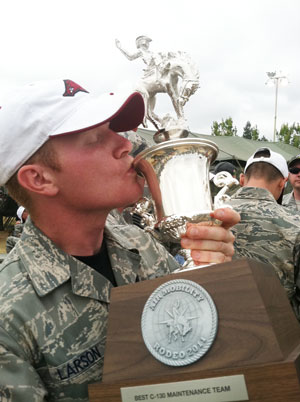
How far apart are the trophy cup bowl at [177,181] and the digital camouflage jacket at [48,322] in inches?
11.1

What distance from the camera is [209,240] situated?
146cm

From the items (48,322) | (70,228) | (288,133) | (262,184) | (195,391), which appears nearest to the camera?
(195,391)

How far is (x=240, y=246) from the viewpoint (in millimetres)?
3213

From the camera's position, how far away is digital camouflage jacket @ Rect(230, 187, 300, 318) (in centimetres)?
316

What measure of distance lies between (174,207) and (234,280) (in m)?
0.40

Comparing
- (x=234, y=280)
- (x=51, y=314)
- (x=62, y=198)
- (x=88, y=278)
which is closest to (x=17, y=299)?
(x=51, y=314)

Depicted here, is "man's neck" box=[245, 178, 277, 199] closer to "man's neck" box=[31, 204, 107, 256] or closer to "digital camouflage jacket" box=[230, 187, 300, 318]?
"digital camouflage jacket" box=[230, 187, 300, 318]

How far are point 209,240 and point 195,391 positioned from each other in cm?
45

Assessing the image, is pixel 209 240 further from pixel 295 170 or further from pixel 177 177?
pixel 295 170

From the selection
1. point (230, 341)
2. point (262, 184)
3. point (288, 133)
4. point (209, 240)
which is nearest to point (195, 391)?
point (230, 341)

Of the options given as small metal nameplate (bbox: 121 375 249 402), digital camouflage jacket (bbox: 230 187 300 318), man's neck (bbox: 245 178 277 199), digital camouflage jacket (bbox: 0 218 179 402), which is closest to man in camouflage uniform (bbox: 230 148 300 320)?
digital camouflage jacket (bbox: 230 187 300 318)

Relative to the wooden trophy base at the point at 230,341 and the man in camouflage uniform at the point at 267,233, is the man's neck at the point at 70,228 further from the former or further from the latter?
the man in camouflage uniform at the point at 267,233

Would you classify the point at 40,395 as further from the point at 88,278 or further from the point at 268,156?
the point at 268,156

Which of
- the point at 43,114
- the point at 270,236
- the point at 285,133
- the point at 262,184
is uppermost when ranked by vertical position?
the point at 43,114
